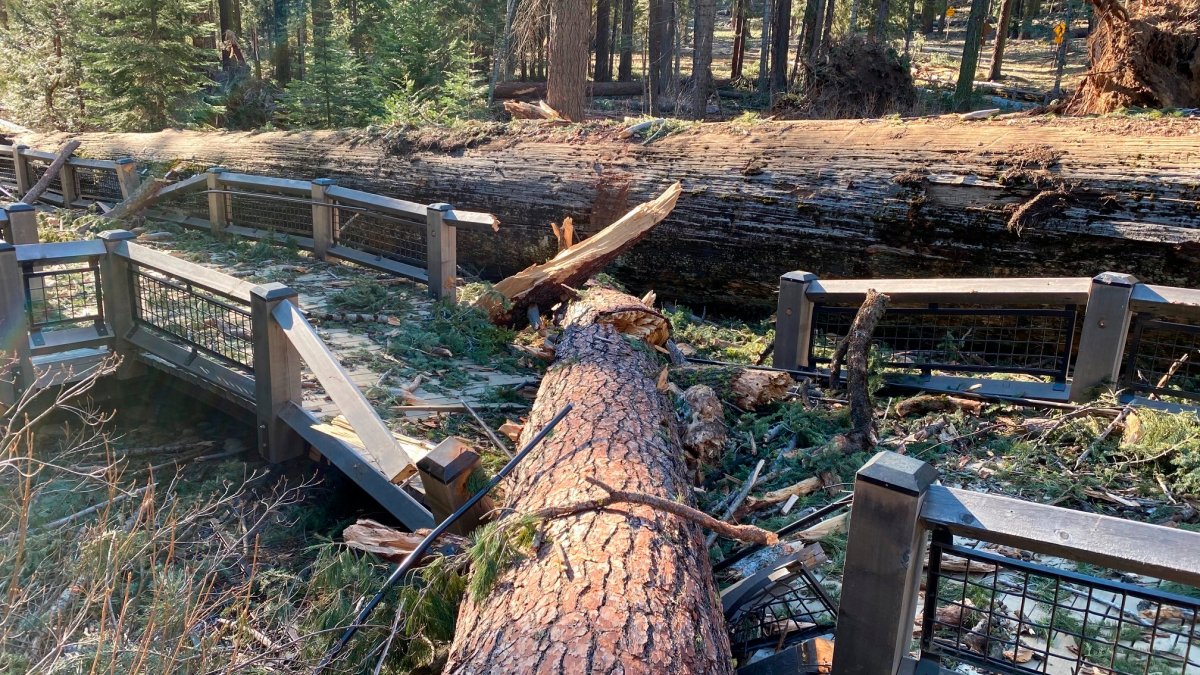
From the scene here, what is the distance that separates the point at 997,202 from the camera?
304 inches

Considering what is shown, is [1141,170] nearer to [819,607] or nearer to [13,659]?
[819,607]

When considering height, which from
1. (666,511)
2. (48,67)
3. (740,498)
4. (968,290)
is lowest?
(740,498)

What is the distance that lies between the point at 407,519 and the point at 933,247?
19.1 feet

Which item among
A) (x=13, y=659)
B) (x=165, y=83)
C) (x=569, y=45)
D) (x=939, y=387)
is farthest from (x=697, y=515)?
(x=165, y=83)

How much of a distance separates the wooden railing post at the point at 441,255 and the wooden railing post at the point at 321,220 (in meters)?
2.11

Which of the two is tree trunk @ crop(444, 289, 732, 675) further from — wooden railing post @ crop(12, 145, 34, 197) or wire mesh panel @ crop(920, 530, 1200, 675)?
wooden railing post @ crop(12, 145, 34, 197)

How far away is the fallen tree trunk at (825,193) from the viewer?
7.25m

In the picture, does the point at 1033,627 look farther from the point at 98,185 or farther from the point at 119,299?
the point at 98,185

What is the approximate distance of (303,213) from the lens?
→ 1159 centimetres

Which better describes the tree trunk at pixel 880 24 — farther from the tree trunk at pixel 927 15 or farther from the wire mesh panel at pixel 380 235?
the wire mesh panel at pixel 380 235

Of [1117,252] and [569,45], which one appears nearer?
[1117,252]

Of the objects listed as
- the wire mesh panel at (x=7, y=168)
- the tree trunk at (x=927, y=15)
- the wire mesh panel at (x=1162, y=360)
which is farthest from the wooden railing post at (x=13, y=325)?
the tree trunk at (x=927, y=15)

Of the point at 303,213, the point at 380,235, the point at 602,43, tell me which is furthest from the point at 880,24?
the point at 303,213

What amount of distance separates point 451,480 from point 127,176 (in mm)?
11990
